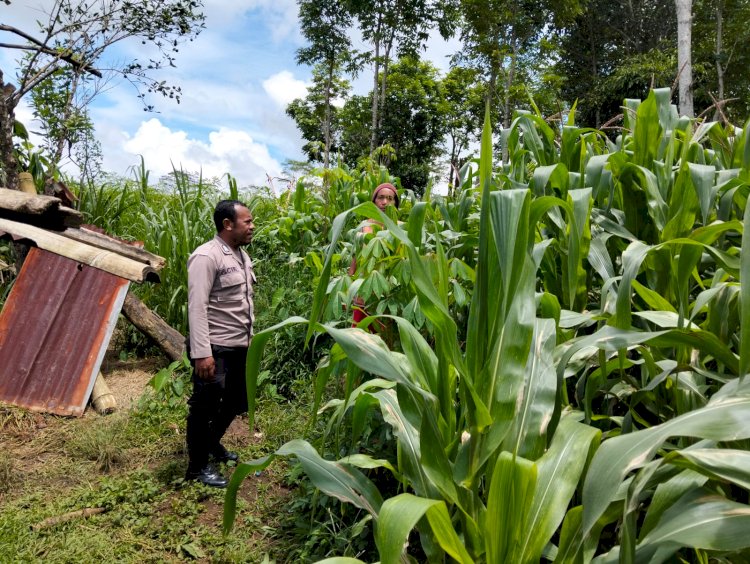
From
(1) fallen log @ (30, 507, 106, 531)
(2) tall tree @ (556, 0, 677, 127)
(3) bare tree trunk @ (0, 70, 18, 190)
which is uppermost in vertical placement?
(2) tall tree @ (556, 0, 677, 127)

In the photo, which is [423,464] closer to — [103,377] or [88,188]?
[103,377]

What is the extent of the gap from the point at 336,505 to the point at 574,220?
180cm

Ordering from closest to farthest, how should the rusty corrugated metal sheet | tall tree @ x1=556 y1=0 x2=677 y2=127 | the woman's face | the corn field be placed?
the corn field → the woman's face → the rusty corrugated metal sheet → tall tree @ x1=556 y1=0 x2=677 y2=127

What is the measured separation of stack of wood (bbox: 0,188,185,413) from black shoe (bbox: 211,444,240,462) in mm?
1152

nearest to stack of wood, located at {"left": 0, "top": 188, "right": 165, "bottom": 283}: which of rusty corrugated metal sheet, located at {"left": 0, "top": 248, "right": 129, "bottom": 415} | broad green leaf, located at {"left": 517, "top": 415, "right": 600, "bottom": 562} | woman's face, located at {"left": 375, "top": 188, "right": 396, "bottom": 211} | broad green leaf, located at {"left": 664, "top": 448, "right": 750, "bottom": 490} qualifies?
rusty corrugated metal sheet, located at {"left": 0, "top": 248, "right": 129, "bottom": 415}

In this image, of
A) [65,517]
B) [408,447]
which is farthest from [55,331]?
[408,447]

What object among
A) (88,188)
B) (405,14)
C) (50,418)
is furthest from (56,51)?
(405,14)

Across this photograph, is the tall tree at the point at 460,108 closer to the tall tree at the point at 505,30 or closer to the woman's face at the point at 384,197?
the tall tree at the point at 505,30

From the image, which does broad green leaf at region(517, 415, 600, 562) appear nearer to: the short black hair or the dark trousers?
the dark trousers

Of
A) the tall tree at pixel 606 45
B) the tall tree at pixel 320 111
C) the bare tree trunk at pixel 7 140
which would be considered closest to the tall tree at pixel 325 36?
the tall tree at pixel 320 111

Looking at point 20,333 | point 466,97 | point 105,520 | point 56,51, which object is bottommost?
point 105,520

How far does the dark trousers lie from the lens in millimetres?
3139

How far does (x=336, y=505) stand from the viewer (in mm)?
2643

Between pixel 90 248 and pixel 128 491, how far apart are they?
2.18m
